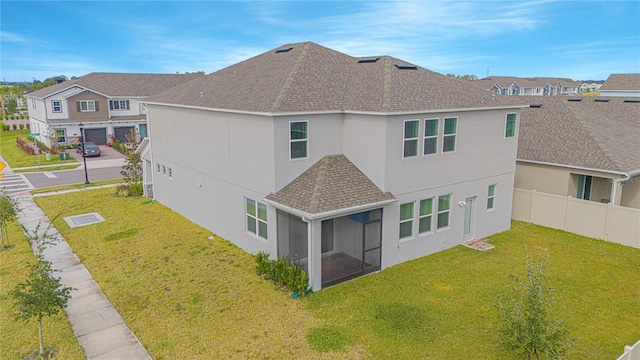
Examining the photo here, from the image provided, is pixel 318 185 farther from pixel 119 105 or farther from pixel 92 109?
pixel 119 105

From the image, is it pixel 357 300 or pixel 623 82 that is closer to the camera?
pixel 357 300

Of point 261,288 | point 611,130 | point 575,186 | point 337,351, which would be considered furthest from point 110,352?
point 611,130

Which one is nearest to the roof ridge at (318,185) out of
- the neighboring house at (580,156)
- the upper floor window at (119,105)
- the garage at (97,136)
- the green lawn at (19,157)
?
the neighboring house at (580,156)

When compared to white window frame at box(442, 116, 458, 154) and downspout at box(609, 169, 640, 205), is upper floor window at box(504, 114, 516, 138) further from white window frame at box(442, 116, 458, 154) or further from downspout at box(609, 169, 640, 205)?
downspout at box(609, 169, 640, 205)

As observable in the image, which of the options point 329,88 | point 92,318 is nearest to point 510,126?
point 329,88

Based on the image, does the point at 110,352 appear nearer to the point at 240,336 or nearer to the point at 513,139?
the point at 240,336
